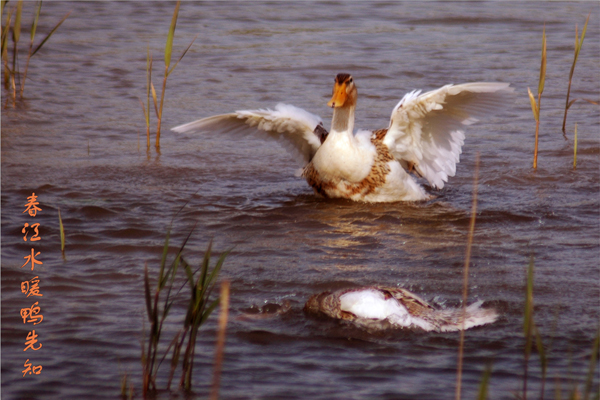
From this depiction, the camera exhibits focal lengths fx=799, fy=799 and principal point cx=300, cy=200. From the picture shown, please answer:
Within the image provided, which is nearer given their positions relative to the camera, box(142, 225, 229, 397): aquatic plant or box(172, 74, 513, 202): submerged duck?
box(142, 225, 229, 397): aquatic plant

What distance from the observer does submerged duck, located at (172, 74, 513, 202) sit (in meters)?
5.62

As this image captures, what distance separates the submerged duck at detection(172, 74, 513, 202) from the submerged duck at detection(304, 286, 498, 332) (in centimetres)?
216

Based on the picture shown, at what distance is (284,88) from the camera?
834 centimetres

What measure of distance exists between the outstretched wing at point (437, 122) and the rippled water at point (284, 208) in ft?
0.94

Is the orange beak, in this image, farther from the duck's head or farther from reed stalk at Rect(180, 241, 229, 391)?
reed stalk at Rect(180, 241, 229, 391)

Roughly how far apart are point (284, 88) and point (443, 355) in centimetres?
545

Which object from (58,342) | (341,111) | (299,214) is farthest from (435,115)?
(58,342)

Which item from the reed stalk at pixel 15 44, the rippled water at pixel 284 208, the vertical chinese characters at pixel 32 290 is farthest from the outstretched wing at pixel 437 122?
the reed stalk at pixel 15 44

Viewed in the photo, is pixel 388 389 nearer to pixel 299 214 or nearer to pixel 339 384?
pixel 339 384

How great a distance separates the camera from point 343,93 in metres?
5.70

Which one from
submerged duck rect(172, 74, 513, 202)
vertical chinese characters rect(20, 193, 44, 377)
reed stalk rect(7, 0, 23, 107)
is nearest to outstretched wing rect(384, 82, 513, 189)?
submerged duck rect(172, 74, 513, 202)

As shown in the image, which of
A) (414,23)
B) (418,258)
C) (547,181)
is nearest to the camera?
(418,258)

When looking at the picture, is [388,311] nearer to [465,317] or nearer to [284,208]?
[465,317]

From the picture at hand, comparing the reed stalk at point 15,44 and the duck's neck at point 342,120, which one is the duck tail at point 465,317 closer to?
the duck's neck at point 342,120
